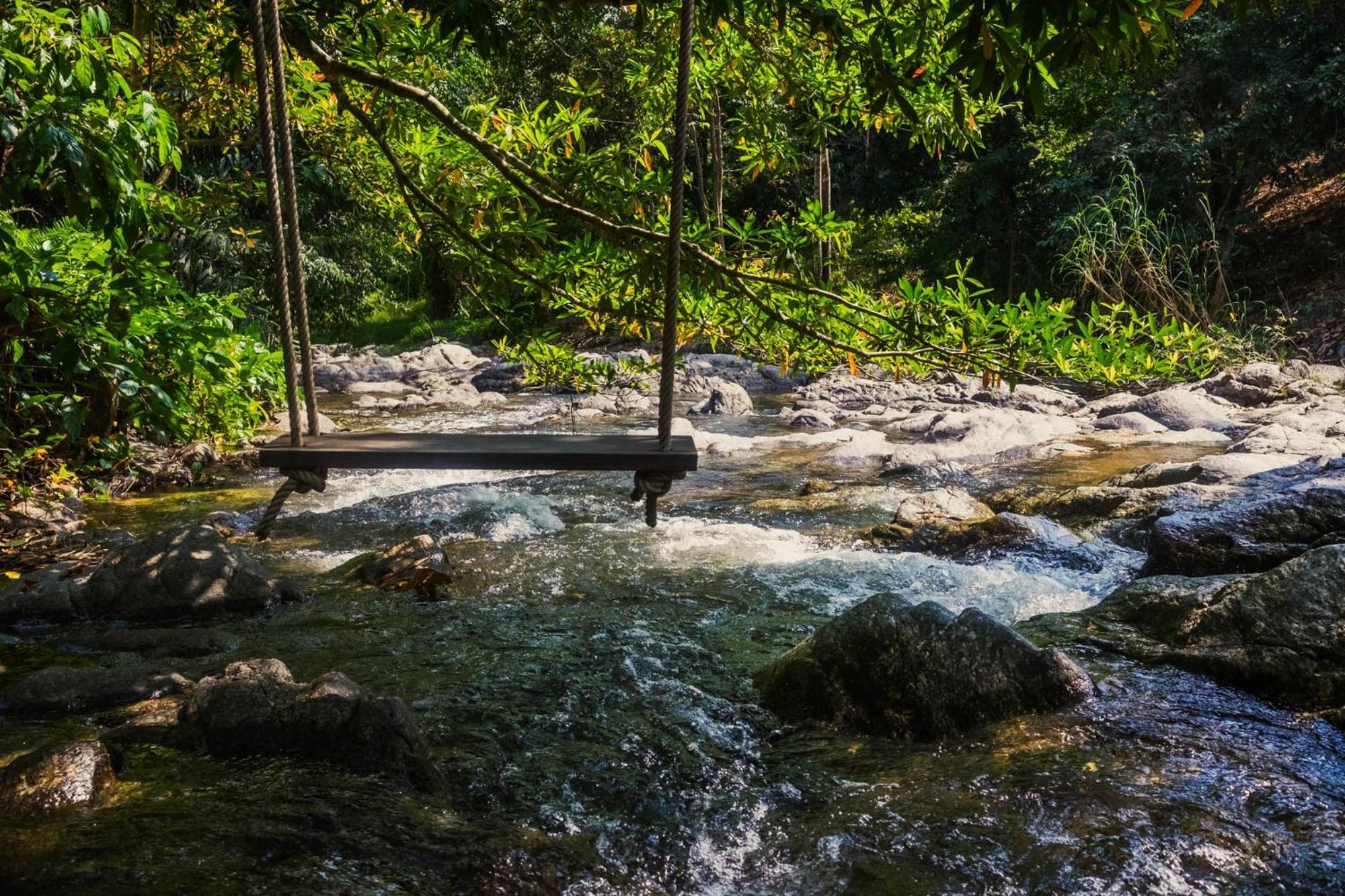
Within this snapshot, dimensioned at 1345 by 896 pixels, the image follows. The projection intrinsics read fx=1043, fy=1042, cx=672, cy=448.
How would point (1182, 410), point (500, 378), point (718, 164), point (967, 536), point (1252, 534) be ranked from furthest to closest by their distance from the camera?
point (500, 378) → point (1182, 410) → point (718, 164) → point (967, 536) → point (1252, 534)

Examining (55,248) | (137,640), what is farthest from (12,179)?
(137,640)

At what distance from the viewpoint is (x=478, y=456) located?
3.10 metres

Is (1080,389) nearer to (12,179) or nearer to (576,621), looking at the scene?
(576,621)

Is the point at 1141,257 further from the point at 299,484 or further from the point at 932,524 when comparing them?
the point at 299,484

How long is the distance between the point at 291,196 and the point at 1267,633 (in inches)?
168

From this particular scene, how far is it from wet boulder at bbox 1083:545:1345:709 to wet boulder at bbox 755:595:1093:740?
2.19 ft

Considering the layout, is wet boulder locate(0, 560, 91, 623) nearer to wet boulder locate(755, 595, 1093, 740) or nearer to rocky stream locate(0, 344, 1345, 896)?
rocky stream locate(0, 344, 1345, 896)

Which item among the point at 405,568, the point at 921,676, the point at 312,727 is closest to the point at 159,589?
the point at 405,568

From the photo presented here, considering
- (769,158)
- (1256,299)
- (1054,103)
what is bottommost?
(1256,299)

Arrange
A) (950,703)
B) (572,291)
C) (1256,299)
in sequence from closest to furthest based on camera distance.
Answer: (950,703), (572,291), (1256,299)

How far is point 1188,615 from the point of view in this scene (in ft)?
16.3

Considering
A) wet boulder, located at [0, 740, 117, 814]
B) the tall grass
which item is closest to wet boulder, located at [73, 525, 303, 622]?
wet boulder, located at [0, 740, 117, 814]

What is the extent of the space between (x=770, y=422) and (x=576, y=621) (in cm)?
835

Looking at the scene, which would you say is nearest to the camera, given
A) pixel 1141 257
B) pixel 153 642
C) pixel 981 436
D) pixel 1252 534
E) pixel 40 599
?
pixel 153 642
